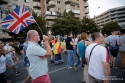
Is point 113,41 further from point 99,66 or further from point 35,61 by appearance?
point 35,61

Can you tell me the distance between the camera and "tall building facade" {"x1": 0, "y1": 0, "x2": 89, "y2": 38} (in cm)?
3156

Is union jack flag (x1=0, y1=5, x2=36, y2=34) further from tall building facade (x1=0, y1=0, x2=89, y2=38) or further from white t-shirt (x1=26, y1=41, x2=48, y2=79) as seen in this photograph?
tall building facade (x1=0, y1=0, x2=89, y2=38)

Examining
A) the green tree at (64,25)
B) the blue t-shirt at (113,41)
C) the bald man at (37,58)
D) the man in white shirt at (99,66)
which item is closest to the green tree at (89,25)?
the green tree at (64,25)

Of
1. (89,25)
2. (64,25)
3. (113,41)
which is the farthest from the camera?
(89,25)

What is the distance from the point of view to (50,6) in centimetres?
4266

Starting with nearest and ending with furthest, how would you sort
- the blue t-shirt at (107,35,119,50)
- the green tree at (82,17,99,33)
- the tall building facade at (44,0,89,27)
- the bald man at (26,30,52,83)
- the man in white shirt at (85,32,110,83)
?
→ 1. the man in white shirt at (85,32,110,83)
2. the bald man at (26,30,52,83)
3. the blue t-shirt at (107,35,119,50)
4. the green tree at (82,17,99,33)
5. the tall building facade at (44,0,89,27)

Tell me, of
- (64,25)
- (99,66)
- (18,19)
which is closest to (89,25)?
(64,25)

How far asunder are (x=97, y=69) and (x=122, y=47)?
13.3ft

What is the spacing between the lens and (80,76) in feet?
18.4

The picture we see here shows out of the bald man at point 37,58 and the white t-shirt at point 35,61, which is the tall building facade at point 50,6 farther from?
the white t-shirt at point 35,61

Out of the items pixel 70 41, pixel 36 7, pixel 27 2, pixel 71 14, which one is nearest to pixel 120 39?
pixel 70 41

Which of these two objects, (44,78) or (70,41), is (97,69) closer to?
(44,78)

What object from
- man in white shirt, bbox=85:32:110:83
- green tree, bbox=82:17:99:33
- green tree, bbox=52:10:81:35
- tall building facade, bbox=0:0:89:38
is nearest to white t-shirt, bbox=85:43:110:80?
man in white shirt, bbox=85:32:110:83

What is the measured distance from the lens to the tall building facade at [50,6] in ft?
104
